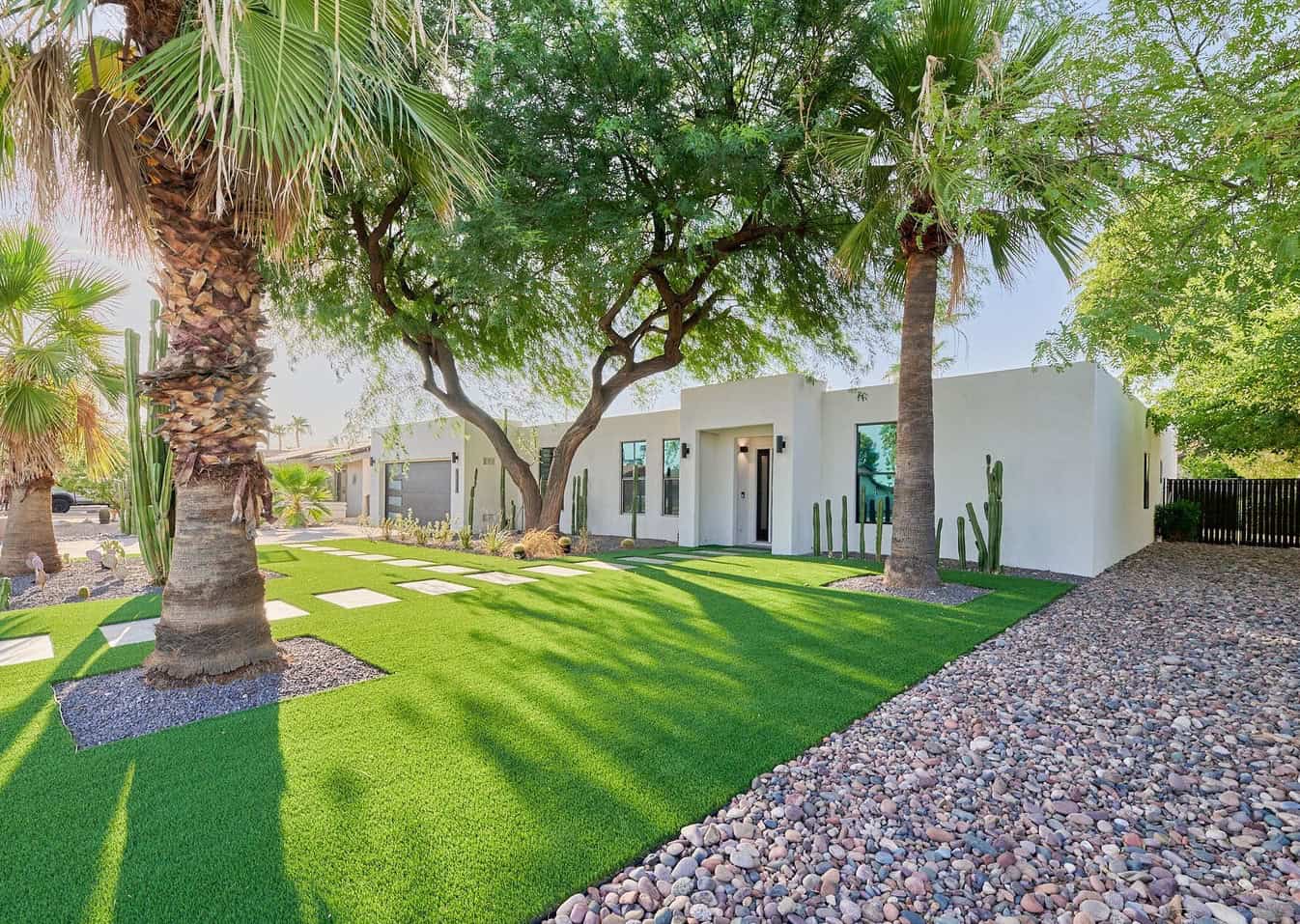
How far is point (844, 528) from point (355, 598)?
720cm

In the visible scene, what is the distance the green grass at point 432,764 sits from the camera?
2104mm

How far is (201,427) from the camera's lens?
399 cm

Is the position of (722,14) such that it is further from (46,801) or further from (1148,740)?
(46,801)

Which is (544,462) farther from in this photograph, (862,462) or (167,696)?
(167,696)

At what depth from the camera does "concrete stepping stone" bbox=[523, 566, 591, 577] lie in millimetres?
8609

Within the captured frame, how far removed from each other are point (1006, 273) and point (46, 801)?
975 cm

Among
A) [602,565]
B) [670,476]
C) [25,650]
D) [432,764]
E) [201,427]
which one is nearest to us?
[432,764]

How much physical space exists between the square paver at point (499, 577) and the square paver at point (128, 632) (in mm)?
3429

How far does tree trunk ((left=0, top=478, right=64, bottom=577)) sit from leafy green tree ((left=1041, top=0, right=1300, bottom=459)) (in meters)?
11.4

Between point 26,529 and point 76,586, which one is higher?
point 26,529

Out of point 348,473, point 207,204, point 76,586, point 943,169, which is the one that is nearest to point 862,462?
point 943,169

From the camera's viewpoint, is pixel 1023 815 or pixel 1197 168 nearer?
pixel 1023 815

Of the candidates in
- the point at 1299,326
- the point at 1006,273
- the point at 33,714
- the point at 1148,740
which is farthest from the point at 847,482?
the point at 33,714

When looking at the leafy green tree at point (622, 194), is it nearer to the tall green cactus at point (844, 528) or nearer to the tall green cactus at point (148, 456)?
the tall green cactus at point (148, 456)
